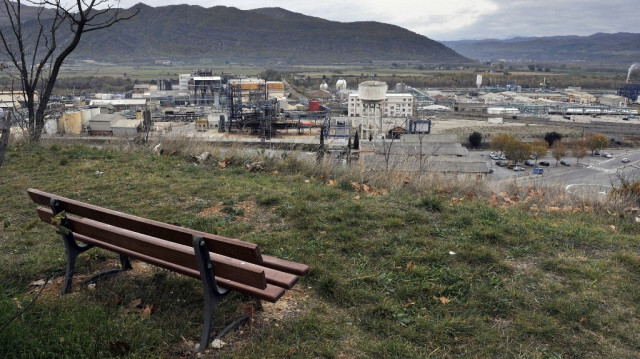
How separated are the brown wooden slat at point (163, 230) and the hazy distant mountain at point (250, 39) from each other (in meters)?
121

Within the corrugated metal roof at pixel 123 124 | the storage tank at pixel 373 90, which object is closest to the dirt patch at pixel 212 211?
the corrugated metal roof at pixel 123 124

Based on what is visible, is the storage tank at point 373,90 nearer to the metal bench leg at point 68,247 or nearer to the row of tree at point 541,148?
A: the row of tree at point 541,148

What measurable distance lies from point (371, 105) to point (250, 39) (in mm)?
124718

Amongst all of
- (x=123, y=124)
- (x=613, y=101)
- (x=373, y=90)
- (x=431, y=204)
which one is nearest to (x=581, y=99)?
(x=613, y=101)

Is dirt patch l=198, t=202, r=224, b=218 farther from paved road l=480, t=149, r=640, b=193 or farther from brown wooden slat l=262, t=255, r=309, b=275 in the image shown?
paved road l=480, t=149, r=640, b=193

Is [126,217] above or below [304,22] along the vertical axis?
below

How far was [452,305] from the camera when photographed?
8.71ft

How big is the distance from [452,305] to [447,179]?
3510mm

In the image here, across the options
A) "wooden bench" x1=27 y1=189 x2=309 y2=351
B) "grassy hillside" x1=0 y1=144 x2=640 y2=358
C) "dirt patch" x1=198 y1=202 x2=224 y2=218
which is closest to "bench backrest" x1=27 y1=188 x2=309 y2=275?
"wooden bench" x1=27 y1=189 x2=309 y2=351

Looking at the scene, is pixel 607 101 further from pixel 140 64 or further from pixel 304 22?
pixel 304 22

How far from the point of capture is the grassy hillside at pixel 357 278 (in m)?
2.23

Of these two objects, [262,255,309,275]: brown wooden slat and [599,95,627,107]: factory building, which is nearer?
[262,255,309,275]: brown wooden slat

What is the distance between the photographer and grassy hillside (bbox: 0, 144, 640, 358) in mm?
2234

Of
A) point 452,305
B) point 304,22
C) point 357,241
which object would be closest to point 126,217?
point 357,241
